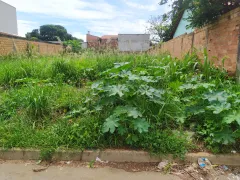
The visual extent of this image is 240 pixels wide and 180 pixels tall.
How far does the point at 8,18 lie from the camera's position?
859 inches

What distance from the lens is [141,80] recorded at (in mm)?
2277

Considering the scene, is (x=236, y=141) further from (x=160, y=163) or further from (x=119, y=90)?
(x=119, y=90)

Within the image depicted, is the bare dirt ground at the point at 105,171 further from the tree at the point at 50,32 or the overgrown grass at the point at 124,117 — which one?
the tree at the point at 50,32

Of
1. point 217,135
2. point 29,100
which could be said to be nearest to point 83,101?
point 29,100

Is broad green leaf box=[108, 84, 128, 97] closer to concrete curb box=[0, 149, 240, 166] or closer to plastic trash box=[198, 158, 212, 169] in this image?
concrete curb box=[0, 149, 240, 166]

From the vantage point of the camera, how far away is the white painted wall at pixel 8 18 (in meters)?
20.4

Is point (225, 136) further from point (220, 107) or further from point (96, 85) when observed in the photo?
point (96, 85)

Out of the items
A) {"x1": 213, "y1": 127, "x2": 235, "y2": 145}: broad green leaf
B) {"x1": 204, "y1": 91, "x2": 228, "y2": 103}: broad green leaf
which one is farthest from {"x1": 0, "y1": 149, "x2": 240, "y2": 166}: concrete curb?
{"x1": 204, "y1": 91, "x2": 228, "y2": 103}: broad green leaf

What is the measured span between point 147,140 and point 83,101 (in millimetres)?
1129

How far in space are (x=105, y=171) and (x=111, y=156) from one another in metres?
0.17

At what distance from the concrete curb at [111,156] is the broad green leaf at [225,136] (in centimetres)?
16

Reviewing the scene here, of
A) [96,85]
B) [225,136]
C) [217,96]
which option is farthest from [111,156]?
[217,96]

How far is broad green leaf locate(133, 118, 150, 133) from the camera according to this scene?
171 cm

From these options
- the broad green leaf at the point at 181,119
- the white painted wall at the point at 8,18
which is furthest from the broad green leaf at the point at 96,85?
the white painted wall at the point at 8,18
